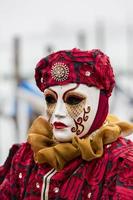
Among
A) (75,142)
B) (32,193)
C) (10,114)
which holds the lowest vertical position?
(10,114)

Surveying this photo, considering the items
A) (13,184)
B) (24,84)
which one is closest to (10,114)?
(24,84)

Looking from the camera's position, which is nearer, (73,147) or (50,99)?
(73,147)

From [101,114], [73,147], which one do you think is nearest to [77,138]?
[73,147]

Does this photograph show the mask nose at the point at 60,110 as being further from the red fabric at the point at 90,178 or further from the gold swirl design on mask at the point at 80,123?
the red fabric at the point at 90,178

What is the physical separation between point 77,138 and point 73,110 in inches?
4.9

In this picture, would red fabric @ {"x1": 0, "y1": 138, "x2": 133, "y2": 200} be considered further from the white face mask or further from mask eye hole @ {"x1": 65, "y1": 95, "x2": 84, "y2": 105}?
mask eye hole @ {"x1": 65, "y1": 95, "x2": 84, "y2": 105}

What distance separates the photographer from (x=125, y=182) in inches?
127

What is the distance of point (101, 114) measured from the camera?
134 inches

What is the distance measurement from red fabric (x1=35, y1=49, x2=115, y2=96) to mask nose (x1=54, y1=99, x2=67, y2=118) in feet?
0.28

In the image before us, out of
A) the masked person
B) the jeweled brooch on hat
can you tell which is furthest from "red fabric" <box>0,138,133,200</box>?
the jeweled brooch on hat

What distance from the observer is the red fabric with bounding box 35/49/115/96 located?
3359mm

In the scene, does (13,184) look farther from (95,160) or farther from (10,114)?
(10,114)

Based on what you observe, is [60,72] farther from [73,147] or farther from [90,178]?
[90,178]

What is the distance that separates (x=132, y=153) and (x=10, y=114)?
257 inches
